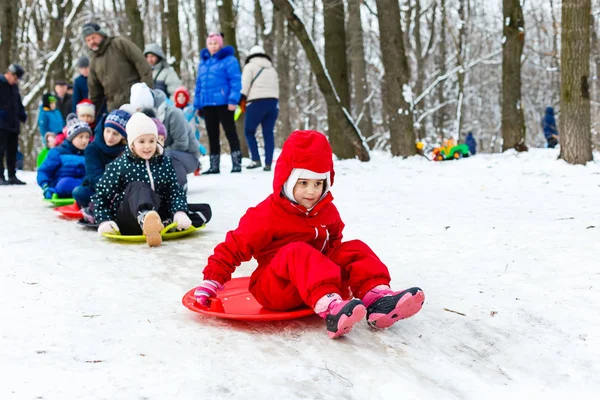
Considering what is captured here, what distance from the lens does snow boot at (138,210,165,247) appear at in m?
3.75

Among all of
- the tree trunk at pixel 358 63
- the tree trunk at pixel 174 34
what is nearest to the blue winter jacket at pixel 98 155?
the tree trunk at pixel 174 34

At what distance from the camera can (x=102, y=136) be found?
16.2ft

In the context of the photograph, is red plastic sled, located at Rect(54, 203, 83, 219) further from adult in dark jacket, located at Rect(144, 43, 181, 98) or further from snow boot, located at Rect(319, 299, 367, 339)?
snow boot, located at Rect(319, 299, 367, 339)

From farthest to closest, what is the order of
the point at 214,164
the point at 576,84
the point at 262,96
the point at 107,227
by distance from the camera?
the point at 214,164
the point at 262,96
the point at 576,84
the point at 107,227

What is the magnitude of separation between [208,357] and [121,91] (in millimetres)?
5288

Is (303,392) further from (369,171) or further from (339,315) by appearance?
(369,171)

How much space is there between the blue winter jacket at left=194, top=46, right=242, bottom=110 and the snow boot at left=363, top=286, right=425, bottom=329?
20.1 feet

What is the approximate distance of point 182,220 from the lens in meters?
4.13

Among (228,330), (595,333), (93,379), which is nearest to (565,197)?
(595,333)

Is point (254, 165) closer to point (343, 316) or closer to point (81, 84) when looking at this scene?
point (81, 84)

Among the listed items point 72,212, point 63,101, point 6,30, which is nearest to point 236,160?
point 72,212

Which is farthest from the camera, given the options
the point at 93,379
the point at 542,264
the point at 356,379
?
the point at 542,264

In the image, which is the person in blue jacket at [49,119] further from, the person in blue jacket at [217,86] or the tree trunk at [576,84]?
the tree trunk at [576,84]

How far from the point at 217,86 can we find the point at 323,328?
20.6 ft
